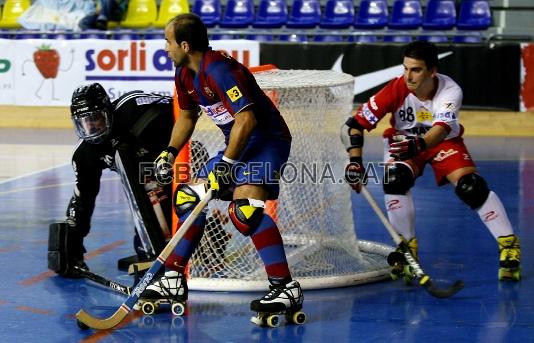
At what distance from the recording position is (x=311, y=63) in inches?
582

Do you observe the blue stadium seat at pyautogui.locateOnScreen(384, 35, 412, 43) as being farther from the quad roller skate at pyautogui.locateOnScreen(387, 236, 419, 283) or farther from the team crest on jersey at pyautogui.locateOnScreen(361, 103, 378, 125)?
the quad roller skate at pyautogui.locateOnScreen(387, 236, 419, 283)

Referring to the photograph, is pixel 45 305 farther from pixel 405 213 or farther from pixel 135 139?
pixel 405 213

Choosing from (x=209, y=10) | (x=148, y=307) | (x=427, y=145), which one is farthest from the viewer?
(x=209, y=10)

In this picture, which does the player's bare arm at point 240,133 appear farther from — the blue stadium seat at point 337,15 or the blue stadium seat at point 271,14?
the blue stadium seat at point 271,14

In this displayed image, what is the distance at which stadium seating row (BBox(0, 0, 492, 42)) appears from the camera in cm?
1653

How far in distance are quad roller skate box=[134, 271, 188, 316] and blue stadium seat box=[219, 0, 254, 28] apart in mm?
12084

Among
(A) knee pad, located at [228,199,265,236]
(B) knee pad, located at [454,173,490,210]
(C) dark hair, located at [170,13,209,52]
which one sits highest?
(C) dark hair, located at [170,13,209,52]

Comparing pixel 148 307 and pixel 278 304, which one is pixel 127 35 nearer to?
pixel 148 307

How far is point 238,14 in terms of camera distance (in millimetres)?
17688

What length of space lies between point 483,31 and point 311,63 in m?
3.59

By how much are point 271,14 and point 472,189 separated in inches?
446

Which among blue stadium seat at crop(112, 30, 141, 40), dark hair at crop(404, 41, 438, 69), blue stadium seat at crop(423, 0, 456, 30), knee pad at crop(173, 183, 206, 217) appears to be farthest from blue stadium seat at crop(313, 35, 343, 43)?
knee pad at crop(173, 183, 206, 217)

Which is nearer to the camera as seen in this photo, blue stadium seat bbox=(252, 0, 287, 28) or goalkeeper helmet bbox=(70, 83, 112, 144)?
goalkeeper helmet bbox=(70, 83, 112, 144)

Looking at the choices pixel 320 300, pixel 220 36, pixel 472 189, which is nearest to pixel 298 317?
pixel 320 300
